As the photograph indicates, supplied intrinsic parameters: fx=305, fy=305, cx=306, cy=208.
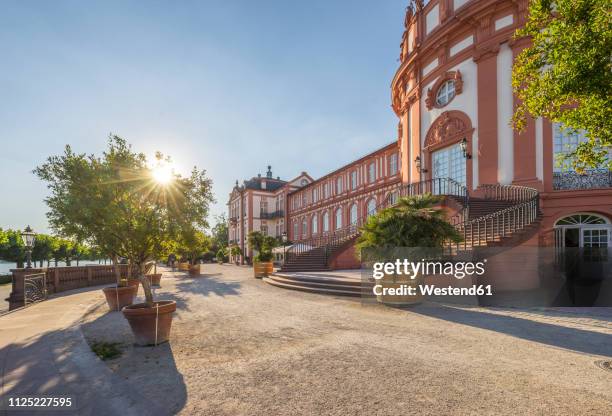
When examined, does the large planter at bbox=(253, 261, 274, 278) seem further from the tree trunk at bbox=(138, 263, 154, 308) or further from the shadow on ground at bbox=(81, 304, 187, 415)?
the tree trunk at bbox=(138, 263, 154, 308)

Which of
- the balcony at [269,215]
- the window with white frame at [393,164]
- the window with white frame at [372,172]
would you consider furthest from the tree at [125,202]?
the balcony at [269,215]

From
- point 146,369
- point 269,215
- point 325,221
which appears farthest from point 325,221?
point 146,369

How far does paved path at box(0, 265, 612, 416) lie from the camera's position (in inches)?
128

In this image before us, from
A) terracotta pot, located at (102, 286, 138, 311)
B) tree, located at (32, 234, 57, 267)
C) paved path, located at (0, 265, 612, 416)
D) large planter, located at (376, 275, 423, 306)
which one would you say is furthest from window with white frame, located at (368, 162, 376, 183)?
tree, located at (32, 234, 57, 267)

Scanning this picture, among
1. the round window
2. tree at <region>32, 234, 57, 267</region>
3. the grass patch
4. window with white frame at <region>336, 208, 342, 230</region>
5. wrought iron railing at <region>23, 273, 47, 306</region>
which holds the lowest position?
tree at <region>32, 234, 57, 267</region>

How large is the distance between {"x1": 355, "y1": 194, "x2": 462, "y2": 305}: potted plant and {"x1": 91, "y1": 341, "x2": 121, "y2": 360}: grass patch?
6.57 m

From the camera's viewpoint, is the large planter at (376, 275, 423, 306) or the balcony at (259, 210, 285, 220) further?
the balcony at (259, 210, 285, 220)

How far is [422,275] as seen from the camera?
29.6 ft

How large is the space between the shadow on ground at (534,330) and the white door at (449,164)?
955 cm

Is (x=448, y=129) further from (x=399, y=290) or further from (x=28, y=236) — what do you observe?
(x=28, y=236)

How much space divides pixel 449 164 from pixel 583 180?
563cm

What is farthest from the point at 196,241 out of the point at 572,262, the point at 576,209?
the point at 576,209

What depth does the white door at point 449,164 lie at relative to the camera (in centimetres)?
1581

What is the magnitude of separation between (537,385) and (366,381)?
1987mm
